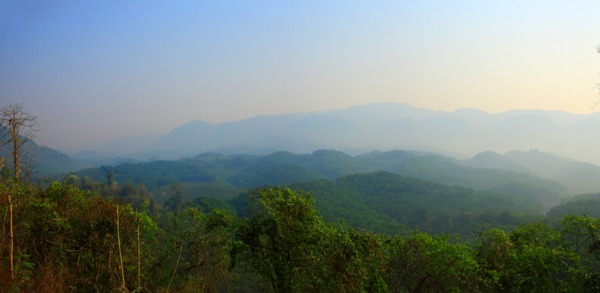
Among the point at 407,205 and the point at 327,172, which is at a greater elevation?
the point at 327,172

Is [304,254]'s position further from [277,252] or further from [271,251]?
[271,251]

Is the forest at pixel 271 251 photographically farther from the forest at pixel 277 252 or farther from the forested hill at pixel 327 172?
the forested hill at pixel 327 172

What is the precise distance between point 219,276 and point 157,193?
117 metres


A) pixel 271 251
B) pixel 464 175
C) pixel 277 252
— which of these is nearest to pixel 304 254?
pixel 277 252

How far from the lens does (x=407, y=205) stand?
80188 millimetres

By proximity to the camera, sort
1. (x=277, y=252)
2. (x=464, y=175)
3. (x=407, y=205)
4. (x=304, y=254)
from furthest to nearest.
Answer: (x=464, y=175), (x=407, y=205), (x=277, y=252), (x=304, y=254)

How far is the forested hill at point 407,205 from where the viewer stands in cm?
6232

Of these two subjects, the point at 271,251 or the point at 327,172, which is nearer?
the point at 271,251

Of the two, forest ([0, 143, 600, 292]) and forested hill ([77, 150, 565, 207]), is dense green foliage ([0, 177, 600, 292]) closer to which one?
forest ([0, 143, 600, 292])

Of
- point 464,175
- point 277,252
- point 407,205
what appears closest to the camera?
point 277,252

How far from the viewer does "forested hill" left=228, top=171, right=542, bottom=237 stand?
6232 centimetres

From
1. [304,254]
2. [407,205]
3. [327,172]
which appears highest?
[304,254]

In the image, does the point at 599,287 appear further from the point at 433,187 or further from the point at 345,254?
the point at 433,187

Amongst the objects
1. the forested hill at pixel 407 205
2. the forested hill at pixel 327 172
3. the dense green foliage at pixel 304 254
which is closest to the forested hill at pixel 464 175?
the forested hill at pixel 327 172
